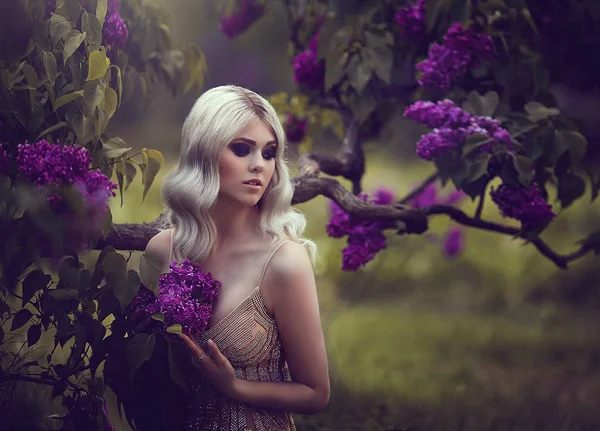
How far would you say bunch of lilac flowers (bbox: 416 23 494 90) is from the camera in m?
3.22

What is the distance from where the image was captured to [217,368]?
2193 mm

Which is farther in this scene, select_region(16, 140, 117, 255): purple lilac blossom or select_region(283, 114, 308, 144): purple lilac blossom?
select_region(283, 114, 308, 144): purple lilac blossom

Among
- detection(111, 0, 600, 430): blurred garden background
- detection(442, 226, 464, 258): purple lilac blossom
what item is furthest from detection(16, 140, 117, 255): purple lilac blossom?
detection(442, 226, 464, 258): purple lilac blossom

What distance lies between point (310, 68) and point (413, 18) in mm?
531

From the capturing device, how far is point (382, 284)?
Answer: 20.8ft

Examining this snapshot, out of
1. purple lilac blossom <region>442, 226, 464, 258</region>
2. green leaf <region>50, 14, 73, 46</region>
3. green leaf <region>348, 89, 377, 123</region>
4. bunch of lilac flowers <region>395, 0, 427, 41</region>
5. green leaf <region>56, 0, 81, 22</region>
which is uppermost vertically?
green leaf <region>56, 0, 81, 22</region>

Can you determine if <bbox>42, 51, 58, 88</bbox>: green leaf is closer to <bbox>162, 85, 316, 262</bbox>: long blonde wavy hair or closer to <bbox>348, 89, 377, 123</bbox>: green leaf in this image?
<bbox>162, 85, 316, 262</bbox>: long blonde wavy hair

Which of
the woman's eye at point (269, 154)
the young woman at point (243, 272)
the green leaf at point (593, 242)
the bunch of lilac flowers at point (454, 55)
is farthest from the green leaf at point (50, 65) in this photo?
the green leaf at point (593, 242)

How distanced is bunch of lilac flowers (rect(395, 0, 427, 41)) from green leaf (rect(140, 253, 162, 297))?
173 centimetres

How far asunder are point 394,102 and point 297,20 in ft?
2.32

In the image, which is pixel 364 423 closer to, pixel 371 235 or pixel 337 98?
pixel 371 235

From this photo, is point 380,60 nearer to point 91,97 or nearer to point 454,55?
point 454,55

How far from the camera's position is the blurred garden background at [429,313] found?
12.9 ft

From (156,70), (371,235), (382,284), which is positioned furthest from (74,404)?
(382,284)
